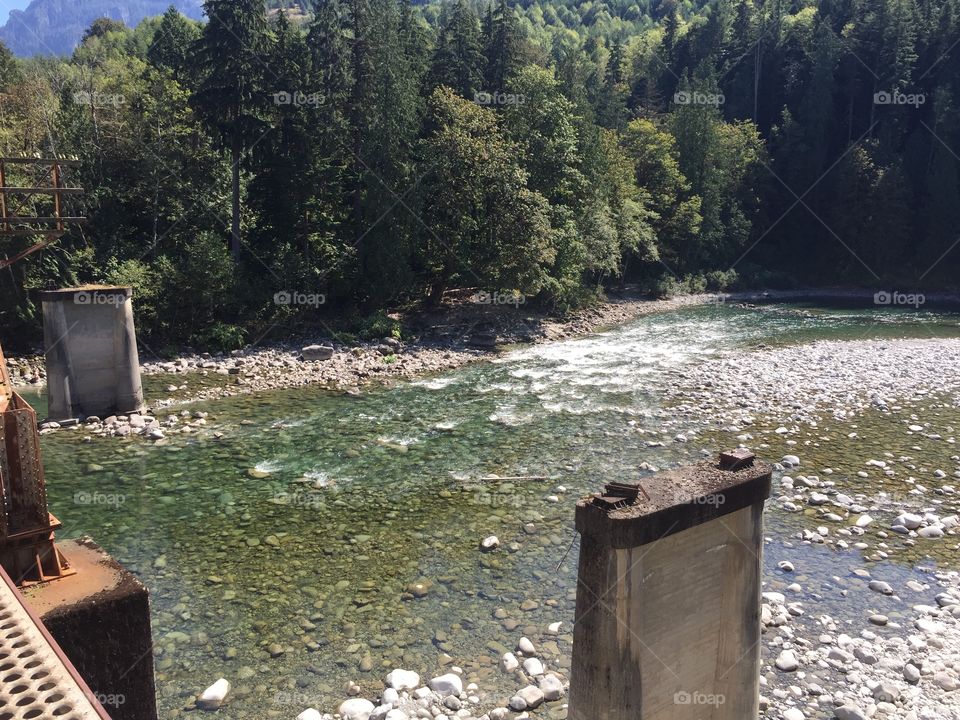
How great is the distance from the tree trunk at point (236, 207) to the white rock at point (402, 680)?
23966 millimetres

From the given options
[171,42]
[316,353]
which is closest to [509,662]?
[316,353]

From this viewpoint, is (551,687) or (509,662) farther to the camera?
(509,662)

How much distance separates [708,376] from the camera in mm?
22438

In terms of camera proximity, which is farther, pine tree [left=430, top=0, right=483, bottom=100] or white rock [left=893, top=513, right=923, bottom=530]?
pine tree [left=430, top=0, right=483, bottom=100]

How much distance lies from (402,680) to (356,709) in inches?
26.4

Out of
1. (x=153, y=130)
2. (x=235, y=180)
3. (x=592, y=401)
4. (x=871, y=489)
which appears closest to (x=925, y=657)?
(x=871, y=489)

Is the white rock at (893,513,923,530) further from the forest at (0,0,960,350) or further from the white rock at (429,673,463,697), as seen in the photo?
the forest at (0,0,960,350)

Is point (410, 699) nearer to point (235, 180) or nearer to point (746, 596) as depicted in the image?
point (746, 596)

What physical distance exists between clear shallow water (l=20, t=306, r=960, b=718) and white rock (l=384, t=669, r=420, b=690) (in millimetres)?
176

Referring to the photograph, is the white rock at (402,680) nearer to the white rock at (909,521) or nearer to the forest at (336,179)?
the white rock at (909,521)

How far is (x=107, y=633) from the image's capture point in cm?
605

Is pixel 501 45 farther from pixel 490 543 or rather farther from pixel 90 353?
pixel 490 543

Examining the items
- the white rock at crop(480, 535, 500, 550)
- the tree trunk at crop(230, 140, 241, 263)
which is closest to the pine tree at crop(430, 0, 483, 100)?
the tree trunk at crop(230, 140, 241, 263)

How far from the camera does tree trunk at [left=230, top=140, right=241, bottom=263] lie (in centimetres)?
2843
